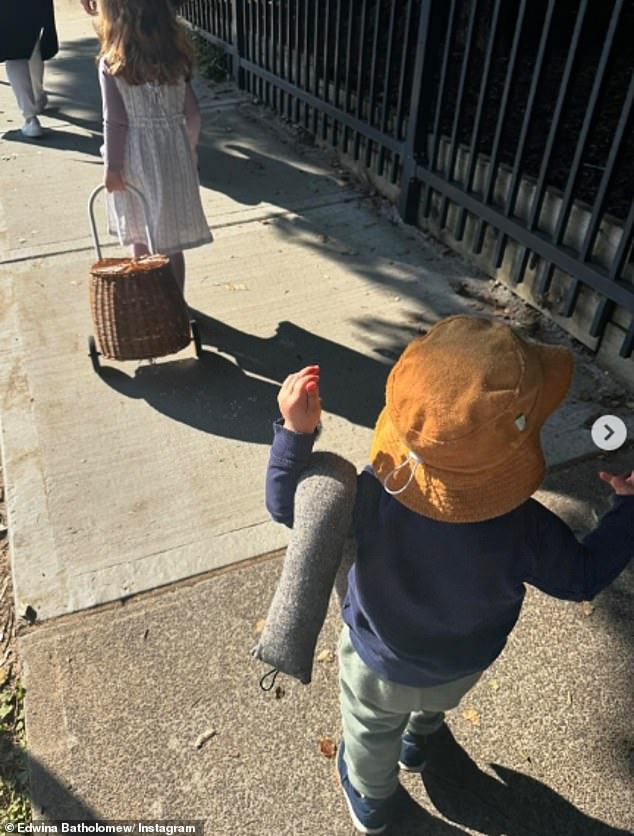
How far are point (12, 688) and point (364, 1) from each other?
4.87m

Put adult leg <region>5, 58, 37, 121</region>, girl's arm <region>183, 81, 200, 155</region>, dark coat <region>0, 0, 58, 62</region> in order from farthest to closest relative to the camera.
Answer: adult leg <region>5, 58, 37, 121</region>
dark coat <region>0, 0, 58, 62</region>
girl's arm <region>183, 81, 200, 155</region>

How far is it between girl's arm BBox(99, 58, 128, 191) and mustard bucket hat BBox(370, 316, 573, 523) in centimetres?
263

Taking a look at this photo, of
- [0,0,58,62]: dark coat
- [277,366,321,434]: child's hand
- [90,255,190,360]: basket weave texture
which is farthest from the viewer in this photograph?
[0,0,58,62]: dark coat

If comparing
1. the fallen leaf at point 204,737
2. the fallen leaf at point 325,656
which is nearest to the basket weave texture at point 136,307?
the fallen leaf at point 325,656

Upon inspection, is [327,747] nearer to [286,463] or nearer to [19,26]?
[286,463]

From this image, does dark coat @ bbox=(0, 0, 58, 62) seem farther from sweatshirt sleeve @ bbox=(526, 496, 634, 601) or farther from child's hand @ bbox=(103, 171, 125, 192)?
sweatshirt sleeve @ bbox=(526, 496, 634, 601)

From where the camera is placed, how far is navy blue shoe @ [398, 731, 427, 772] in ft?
6.90

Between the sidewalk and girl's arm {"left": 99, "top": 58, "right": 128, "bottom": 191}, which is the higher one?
girl's arm {"left": 99, "top": 58, "right": 128, "bottom": 191}

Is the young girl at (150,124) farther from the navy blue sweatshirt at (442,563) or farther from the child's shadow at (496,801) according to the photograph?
the child's shadow at (496,801)

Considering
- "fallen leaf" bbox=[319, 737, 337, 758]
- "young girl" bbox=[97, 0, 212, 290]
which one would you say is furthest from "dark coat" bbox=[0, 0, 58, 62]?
"fallen leaf" bbox=[319, 737, 337, 758]

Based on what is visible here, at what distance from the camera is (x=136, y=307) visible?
3.40m

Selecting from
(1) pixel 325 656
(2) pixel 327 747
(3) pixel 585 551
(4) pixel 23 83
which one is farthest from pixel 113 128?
(4) pixel 23 83

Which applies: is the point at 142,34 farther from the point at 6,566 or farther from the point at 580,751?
the point at 580,751

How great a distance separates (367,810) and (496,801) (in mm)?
412
